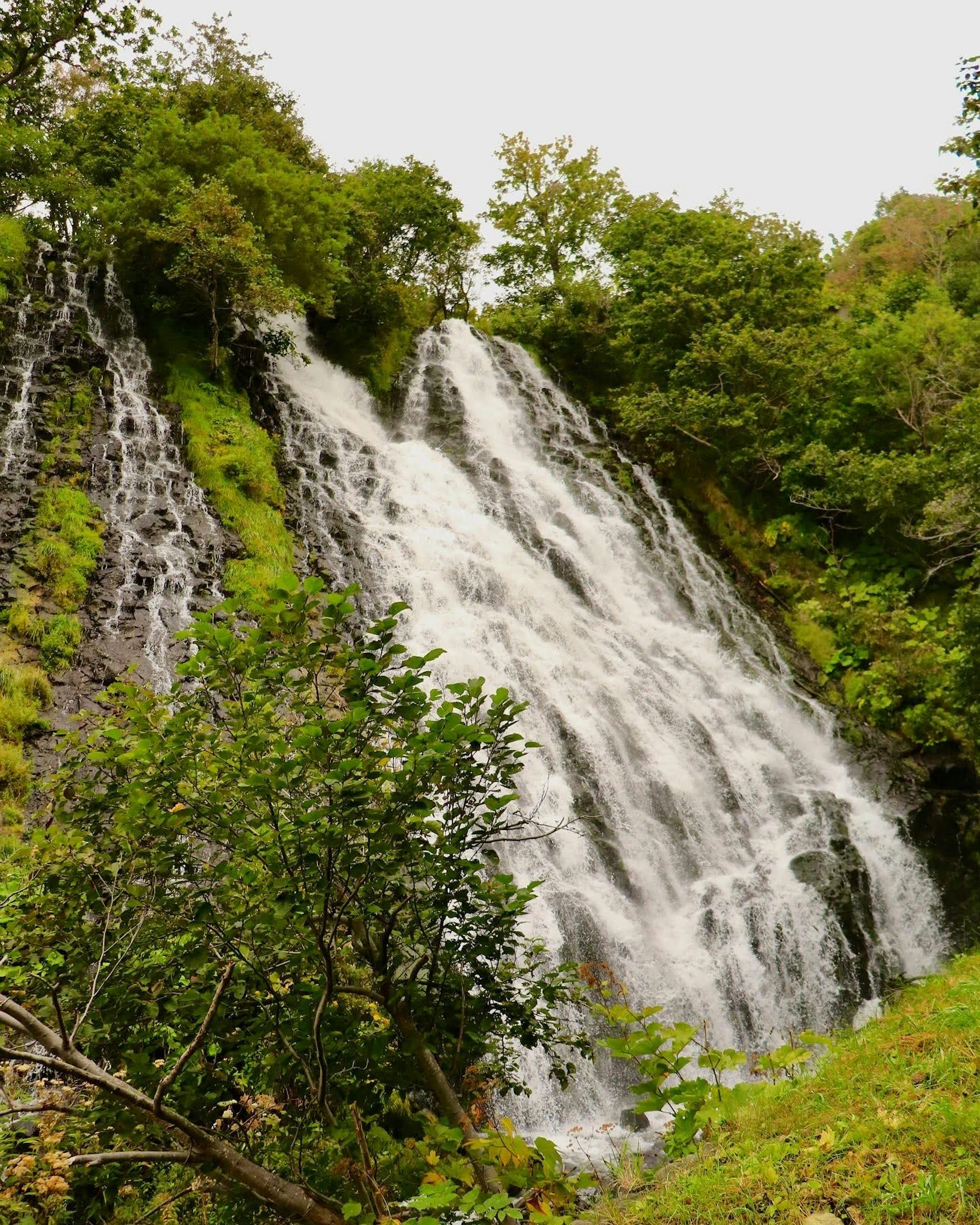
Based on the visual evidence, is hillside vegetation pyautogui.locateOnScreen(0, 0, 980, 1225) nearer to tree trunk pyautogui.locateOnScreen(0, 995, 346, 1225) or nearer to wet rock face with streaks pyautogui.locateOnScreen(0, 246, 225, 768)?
tree trunk pyautogui.locateOnScreen(0, 995, 346, 1225)

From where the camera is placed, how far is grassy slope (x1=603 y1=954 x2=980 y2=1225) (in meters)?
2.77

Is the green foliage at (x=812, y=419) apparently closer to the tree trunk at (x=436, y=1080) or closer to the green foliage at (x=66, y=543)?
the tree trunk at (x=436, y=1080)

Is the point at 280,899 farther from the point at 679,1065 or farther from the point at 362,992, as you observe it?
the point at 679,1065

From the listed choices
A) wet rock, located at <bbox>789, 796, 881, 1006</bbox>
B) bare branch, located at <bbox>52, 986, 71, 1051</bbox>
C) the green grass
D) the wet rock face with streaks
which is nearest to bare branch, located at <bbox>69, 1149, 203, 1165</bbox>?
bare branch, located at <bbox>52, 986, 71, 1051</bbox>

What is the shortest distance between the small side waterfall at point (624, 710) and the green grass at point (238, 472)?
0.72m

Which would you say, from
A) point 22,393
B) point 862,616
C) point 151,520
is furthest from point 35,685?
point 862,616

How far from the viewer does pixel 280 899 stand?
2.58 meters

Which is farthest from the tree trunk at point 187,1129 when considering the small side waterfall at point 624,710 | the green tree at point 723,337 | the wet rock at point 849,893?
the green tree at point 723,337

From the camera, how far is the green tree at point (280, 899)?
265 centimetres

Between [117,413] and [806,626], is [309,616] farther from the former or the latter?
[806,626]

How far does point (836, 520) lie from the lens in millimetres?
17516

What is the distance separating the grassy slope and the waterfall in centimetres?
807

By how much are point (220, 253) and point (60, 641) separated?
27.2 ft

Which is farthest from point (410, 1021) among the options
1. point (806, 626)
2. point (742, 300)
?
point (742, 300)
